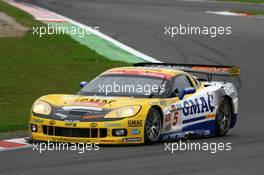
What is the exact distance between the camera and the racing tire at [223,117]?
54.3 feet

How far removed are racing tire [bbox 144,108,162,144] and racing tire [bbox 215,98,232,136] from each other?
209cm

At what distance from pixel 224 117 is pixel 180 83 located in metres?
1.30

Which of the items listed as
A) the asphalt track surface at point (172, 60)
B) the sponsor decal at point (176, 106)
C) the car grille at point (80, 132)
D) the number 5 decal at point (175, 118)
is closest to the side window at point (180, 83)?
the sponsor decal at point (176, 106)

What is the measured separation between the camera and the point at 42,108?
14.4 meters

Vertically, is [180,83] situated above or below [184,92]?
above

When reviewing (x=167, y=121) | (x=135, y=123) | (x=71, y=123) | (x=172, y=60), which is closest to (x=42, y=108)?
(x=71, y=123)

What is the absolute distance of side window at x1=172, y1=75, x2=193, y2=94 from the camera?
15672mm

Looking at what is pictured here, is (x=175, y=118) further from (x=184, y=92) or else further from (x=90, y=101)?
(x=90, y=101)

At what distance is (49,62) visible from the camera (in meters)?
24.9

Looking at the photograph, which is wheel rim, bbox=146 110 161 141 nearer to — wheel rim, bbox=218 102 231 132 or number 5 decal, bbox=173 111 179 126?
number 5 decal, bbox=173 111 179 126

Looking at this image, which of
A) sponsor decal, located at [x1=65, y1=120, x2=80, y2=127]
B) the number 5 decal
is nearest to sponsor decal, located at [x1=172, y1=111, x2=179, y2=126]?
the number 5 decal

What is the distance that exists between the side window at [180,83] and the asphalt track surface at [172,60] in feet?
3.09

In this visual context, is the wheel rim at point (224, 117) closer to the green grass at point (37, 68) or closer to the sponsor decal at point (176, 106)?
the sponsor decal at point (176, 106)

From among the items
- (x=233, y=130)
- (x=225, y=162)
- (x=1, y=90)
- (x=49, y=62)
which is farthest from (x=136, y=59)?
(x=225, y=162)
